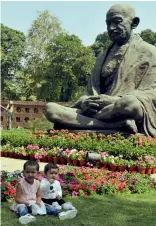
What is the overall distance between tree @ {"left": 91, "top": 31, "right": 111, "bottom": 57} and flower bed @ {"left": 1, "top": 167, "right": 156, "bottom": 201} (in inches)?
1184

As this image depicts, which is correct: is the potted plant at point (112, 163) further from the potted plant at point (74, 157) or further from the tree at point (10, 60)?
the tree at point (10, 60)

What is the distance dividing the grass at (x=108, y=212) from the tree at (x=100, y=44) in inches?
1231

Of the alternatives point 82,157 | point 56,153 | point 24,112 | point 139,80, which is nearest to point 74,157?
point 82,157

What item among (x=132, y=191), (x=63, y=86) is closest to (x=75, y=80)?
(x=63, y=86)

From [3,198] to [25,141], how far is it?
5452 millimetres

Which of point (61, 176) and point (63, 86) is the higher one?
point (63, 86)

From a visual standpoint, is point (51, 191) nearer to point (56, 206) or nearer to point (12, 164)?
point (56, 206)

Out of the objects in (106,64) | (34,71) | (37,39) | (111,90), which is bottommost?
(111,90)

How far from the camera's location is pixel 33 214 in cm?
480

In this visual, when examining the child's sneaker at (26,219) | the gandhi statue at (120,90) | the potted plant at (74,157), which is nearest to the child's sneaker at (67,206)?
the child's sneaker at (26,219)

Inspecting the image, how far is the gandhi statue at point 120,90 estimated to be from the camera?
10.1 m

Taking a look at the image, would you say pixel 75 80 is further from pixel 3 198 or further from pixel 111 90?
pixel 3 198

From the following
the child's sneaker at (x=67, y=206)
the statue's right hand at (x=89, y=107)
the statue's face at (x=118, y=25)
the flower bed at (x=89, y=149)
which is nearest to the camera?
the child's sneaker at (x=67, y=206)

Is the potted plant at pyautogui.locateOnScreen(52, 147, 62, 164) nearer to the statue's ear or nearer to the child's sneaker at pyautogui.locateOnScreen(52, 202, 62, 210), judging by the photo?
the statue's ear
